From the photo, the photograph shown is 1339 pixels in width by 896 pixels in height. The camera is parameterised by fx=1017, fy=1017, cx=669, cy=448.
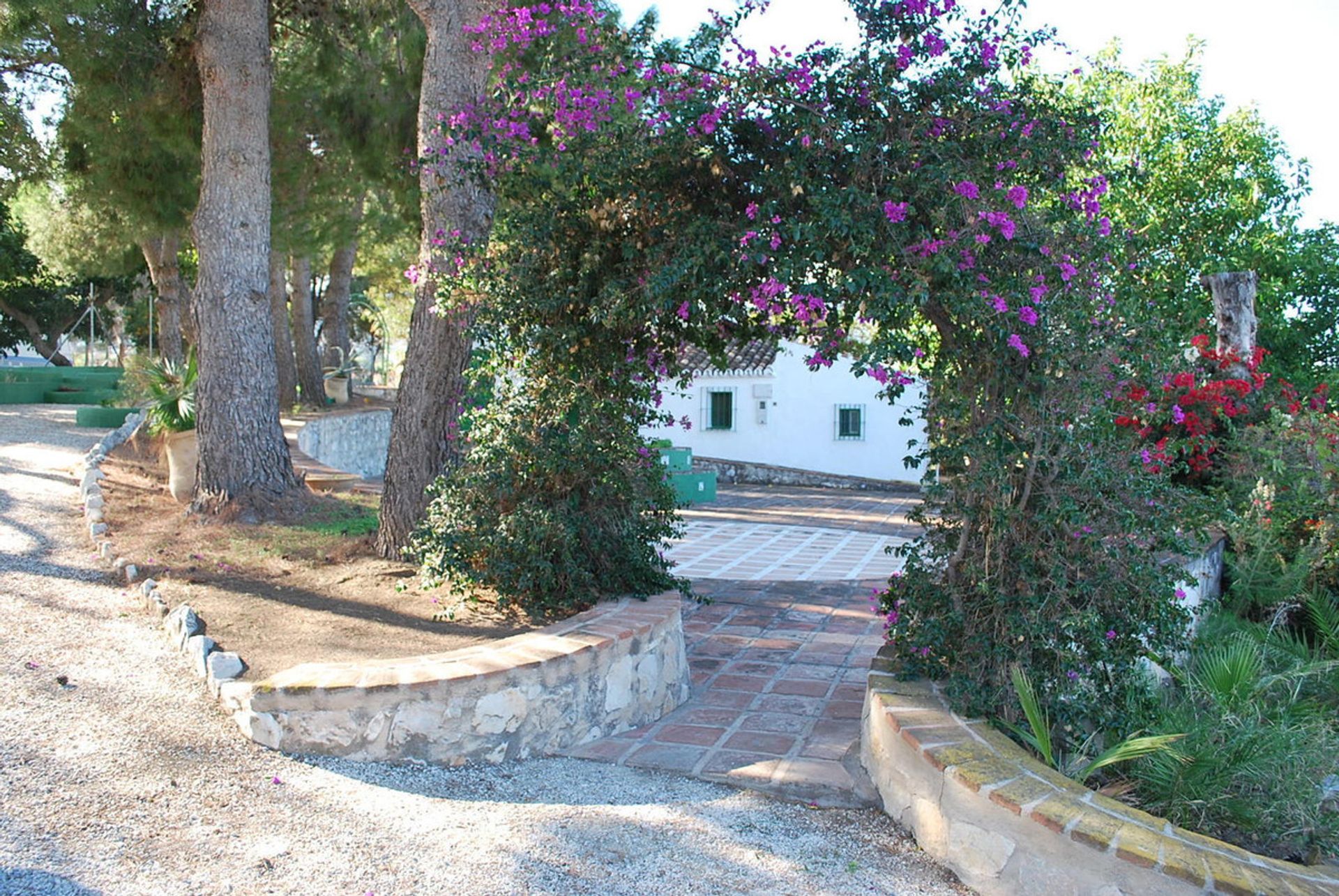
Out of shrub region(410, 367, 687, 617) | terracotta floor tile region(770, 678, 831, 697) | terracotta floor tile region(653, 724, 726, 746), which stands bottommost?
terracotta floor tile region(653, 724, 726, 746)

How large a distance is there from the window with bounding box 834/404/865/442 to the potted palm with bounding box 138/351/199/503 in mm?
13850

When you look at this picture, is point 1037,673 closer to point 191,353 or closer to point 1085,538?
point 1085,538

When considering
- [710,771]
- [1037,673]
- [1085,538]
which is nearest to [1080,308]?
[1085,538]

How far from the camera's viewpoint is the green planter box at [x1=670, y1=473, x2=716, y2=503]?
1478 cm

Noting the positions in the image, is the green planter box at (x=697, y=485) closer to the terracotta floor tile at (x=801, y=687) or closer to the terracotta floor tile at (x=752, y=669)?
the terracotta floor tile at (x=752, y=669)

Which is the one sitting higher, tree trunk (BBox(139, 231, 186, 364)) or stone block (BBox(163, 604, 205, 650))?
tree trunk (BBox(139, 231, 186, 364))

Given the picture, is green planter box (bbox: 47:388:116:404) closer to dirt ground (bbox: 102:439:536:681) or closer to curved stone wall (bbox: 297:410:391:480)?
curved stone wall (bbox: 297:410:391:480)

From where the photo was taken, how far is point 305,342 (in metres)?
19.5

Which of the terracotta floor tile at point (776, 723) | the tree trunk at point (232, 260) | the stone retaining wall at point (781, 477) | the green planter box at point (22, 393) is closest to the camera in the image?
the terracotta floor tile at point (776, 723)

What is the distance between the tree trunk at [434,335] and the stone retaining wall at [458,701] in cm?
270

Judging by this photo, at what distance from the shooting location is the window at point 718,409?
73.4ft

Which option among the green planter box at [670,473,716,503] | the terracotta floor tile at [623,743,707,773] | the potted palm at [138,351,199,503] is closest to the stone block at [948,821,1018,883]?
the terracotta floor tile at [623,743,707,773]

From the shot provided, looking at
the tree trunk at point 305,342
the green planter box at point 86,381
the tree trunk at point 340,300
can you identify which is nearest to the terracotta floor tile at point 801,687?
the tree trunk at point 305,342

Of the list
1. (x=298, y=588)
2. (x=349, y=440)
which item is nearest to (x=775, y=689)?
(x=298, y=588)
